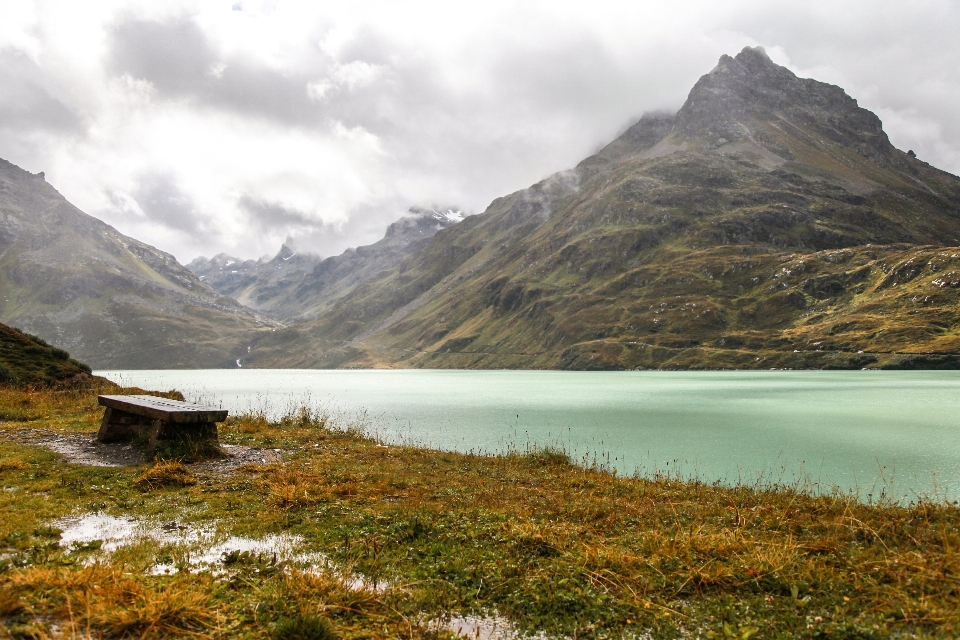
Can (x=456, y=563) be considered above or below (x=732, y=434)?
above

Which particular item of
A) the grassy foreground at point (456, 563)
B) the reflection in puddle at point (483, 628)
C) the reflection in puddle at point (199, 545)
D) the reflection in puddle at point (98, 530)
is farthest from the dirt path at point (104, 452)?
the reflection in puddle at point (483, 628)

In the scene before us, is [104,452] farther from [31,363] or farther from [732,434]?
[732,434]

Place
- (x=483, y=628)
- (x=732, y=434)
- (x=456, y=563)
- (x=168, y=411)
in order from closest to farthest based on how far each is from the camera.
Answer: (x=483, y=628) → (x=456, y=563) → (x=168, y=411) → (x=732, y=434)

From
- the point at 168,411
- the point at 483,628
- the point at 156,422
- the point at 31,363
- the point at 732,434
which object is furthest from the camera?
the point at 732,434

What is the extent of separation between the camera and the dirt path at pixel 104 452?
44.6ft

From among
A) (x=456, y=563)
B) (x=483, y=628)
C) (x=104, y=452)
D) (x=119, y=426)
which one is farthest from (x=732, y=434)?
(x=104, y=452)

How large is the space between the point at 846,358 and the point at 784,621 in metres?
173

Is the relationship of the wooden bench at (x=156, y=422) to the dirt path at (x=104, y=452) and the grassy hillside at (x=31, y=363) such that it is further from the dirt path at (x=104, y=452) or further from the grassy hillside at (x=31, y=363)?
the grassy hillside at (x=31, y=363)

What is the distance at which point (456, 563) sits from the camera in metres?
7.16

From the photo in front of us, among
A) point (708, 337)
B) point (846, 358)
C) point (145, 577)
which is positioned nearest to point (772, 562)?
point (145, 577)

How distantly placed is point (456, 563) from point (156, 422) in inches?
449

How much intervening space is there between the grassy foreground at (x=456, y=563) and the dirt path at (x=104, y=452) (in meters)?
1.04

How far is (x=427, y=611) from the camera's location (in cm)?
582

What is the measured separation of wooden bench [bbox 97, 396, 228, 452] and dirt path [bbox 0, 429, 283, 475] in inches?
18.3
